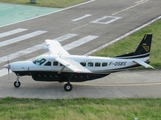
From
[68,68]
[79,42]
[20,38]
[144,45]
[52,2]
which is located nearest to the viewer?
[68,68]

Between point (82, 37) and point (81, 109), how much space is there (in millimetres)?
19088

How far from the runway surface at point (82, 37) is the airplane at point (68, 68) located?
0.74m

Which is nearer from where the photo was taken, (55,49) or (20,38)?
(55,49)

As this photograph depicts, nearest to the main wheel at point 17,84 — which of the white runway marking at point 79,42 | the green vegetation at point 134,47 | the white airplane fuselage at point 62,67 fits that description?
the white airplane fuselage at point 62,67

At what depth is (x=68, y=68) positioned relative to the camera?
21250 millimetres

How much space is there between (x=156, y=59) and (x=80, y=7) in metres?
25.6

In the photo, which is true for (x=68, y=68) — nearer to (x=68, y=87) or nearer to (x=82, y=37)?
(x=68, y=87)

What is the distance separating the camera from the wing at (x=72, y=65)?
19578 millimetres

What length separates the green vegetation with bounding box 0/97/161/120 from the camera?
1639cm

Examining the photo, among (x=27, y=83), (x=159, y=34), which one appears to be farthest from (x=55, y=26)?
(x=27, y=83)

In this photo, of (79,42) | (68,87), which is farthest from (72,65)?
(79,42)

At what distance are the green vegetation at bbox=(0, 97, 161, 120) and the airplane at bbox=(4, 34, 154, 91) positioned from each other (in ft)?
8.00

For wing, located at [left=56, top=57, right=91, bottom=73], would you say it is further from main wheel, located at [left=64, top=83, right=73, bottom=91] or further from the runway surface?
the runway surface

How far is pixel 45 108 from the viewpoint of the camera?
17797 mm
